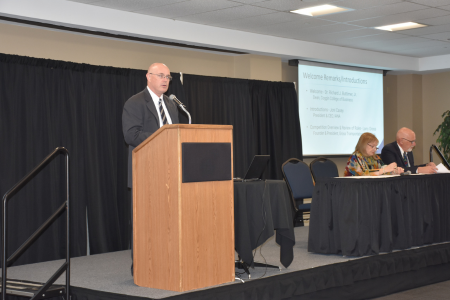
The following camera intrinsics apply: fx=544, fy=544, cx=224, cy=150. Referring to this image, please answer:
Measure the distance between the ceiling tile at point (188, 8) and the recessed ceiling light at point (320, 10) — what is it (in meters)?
0.88

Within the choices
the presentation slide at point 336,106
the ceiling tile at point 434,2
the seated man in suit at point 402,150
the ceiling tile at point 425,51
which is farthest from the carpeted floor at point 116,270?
the ceiling tile at point 425,51

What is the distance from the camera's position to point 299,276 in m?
3.97

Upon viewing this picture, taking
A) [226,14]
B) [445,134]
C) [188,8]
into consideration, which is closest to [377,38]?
[445,134]

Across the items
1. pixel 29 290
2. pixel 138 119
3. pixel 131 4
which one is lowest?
pixel 29 290

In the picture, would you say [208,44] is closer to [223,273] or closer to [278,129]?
[278,129]

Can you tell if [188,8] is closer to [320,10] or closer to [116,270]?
[320,10]

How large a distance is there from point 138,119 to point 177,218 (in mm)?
868

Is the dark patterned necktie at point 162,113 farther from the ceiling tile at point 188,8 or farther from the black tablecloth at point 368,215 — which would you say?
the ceiling tile at point 188,8

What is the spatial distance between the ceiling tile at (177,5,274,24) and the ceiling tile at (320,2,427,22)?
0.91 metres

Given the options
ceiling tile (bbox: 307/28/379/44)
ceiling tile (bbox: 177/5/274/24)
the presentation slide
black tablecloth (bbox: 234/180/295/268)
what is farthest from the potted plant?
black tablecloth (bbox: 234/180/295/268)

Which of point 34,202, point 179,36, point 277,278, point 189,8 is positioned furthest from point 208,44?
point 277,278

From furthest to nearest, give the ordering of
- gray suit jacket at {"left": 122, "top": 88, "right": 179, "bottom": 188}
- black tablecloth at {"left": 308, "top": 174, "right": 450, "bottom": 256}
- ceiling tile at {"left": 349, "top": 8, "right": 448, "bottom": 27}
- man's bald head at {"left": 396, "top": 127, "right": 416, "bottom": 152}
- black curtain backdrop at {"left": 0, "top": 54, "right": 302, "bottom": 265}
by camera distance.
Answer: ceiling tile at {"left": 349, "top": 8, "right": 448, "bottom": 27}
man's bald head at {"left": 396, "top": 127, "right": 416, "bottom": 152}
black curtain backdrop at {"left": 0, "top": 54, "right": 302, "bottom": 265}
black tablecloth at {"left": 308, "top": 174, "right": 450, "bottom": 256}
gray suit jacket at {"left": 122, "top": 88, "right": 179, "bottom": 188}

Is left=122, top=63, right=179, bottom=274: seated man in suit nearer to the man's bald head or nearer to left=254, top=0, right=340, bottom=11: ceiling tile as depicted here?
left=254, top=0, right=340, bottom=11: ceiling tile

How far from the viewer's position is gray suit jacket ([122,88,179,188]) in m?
3.71
